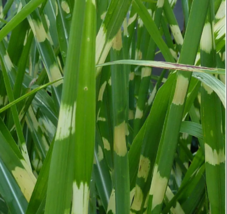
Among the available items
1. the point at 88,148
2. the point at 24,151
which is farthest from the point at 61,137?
the point at 24,151

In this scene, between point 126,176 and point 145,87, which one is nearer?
point 126,176

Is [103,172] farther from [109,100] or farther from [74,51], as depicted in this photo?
[74,51]

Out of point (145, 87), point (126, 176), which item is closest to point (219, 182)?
point (126, 176)

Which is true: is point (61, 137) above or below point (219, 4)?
below

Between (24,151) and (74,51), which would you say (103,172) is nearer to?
(24,151)

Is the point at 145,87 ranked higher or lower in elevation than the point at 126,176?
higher

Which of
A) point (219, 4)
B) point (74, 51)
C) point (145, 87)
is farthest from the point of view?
point (145, 87)

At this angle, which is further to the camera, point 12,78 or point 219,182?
point 12,78

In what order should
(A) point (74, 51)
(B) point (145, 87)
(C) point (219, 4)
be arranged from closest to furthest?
(A) point (74, 51), (C) point (219, 4), (B) point (145, 87)
